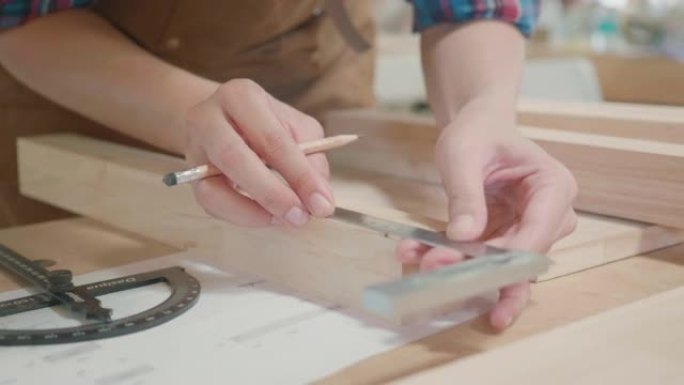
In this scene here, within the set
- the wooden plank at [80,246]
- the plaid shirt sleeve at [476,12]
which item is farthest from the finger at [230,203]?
the plaid shirt sleeve at [476,12]

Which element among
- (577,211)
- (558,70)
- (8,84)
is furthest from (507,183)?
(558,70)

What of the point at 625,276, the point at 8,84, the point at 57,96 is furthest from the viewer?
the point at 8,84

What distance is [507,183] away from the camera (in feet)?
2.31

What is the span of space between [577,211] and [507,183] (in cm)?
14

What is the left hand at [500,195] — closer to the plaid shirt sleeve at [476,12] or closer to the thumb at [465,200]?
the thumb at [465,200]

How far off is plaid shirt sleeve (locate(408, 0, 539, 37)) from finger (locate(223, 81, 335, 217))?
0.32 m

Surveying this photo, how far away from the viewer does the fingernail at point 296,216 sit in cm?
65

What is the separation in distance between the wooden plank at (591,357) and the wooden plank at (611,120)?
1.18 ft

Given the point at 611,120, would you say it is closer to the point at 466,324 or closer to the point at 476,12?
the point at 476,12

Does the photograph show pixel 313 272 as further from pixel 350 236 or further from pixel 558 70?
pixel 558 70

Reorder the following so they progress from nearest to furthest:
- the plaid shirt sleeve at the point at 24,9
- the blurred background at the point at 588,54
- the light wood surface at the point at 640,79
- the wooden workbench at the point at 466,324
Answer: the wooden workbench at the point at 466,324 → the plaid shirt sleeve at the point at 24,9 → the light wood surface at the point at 640,79 → the blurred background at the point at 588,54

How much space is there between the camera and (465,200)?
624mm

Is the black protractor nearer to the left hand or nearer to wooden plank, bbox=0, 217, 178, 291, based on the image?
wooden plank, bbox=0, 217, 178, 291

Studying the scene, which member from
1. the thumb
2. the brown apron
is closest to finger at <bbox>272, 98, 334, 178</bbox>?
the thumb
